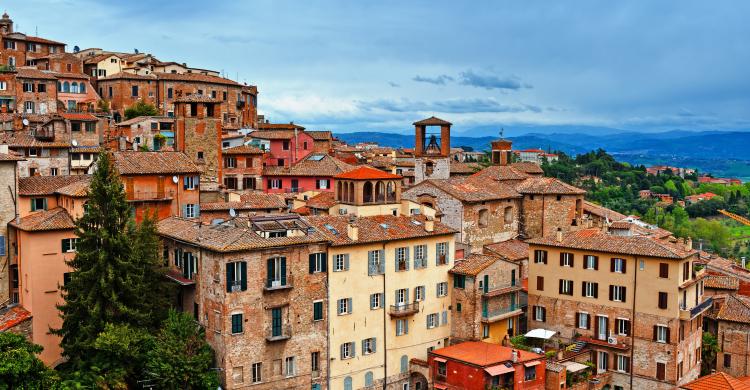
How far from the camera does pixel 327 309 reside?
1719 inches

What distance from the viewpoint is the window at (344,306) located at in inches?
1742

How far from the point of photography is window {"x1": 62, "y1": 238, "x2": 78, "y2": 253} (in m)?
44.2

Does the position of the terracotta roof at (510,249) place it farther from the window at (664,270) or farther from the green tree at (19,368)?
the green tree at (19,368)

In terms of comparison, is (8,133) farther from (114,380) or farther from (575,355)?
(575,355)

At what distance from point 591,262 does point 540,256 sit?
148 inches

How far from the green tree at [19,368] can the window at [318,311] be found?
1401cm

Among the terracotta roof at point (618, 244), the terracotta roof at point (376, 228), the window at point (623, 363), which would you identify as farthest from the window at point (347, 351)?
the window at point (623, 363)

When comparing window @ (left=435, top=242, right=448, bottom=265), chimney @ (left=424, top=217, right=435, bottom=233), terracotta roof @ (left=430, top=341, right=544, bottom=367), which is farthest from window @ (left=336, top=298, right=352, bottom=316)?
window @ (left=435, top=242, right=448, bottom=265)

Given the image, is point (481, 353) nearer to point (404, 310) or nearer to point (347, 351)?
point (404, 310)

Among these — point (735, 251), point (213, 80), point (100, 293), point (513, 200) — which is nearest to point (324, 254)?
point (100, 293)

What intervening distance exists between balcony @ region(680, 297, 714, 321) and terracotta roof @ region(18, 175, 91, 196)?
38.5m

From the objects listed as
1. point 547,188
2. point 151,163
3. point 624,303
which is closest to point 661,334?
point 624,303

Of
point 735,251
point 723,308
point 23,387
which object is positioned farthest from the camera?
point 735,251

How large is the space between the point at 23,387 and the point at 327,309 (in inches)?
640
